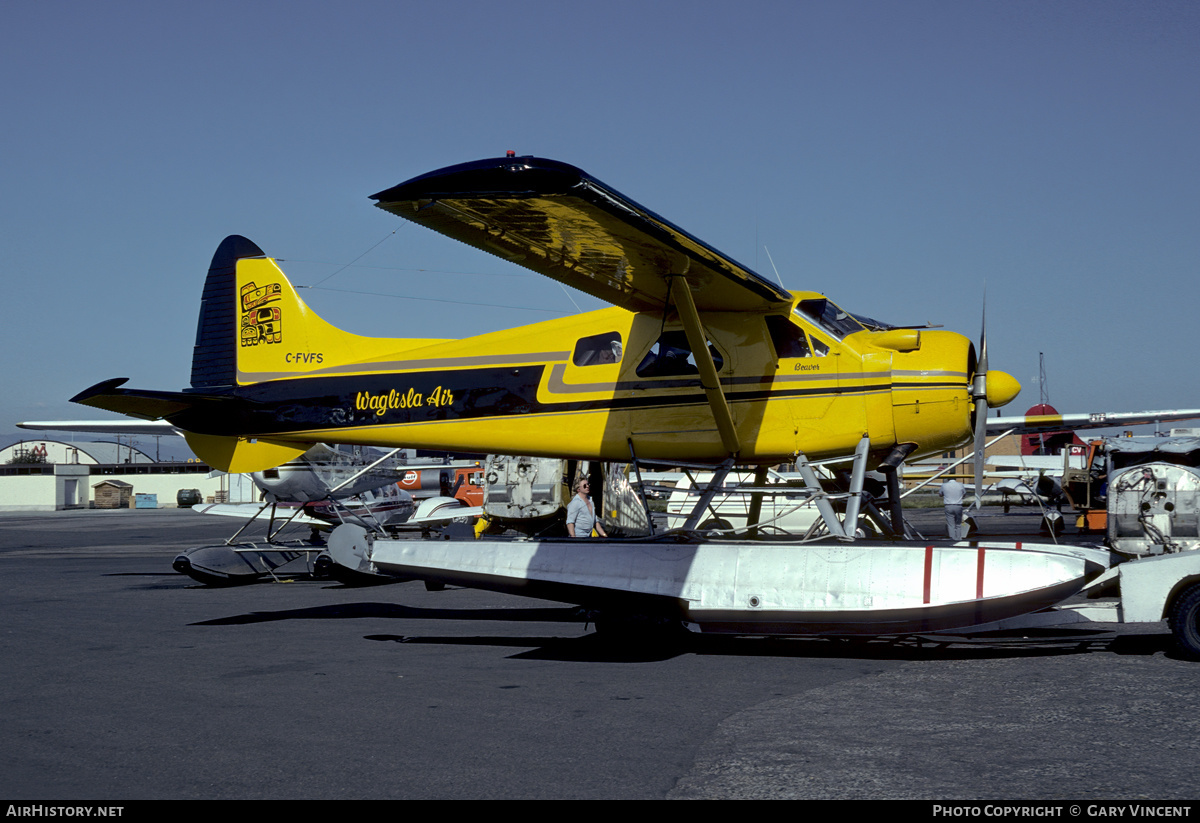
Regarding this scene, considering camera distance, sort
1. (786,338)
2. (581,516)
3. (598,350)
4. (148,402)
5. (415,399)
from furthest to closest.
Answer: (581,516)
(148,402)
(415,399)
(598,350)
(786,338)

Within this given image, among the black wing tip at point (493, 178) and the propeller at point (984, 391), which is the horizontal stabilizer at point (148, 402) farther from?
the propeller at point (984, 391)

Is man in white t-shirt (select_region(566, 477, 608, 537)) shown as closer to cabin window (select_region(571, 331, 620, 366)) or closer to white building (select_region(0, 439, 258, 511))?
cabin window (select_region(571, 331, 620, 366))

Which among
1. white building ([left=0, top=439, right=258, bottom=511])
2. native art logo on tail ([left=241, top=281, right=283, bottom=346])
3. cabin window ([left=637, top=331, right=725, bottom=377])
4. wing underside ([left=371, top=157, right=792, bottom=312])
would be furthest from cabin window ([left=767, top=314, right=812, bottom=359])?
white building ([left=0, top=439, right=258, bottom=511])

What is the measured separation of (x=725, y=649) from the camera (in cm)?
804

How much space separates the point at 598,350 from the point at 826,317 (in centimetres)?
234

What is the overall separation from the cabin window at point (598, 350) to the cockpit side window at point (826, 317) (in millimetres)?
1895

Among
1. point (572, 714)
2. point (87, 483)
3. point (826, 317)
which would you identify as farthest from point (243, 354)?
point (87, 483)

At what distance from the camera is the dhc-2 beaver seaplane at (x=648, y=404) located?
696cm

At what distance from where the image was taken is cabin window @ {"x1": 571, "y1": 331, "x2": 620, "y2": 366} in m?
9.51

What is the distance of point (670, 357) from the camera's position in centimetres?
918

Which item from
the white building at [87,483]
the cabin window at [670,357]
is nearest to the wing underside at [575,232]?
the cabin window at [670,357]

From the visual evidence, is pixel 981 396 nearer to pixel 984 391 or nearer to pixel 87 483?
pixel 984 391

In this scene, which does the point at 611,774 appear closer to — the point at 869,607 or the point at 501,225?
the point at 869,607
